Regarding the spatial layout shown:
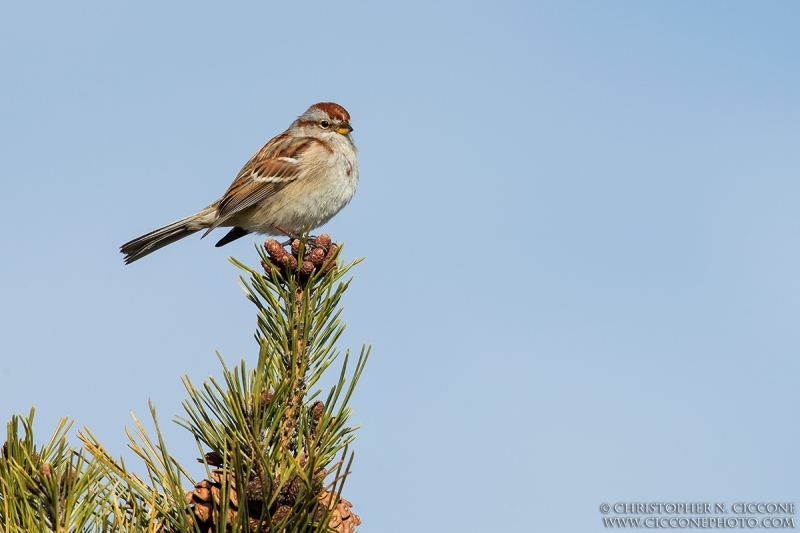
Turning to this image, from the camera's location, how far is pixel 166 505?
2.31 meters

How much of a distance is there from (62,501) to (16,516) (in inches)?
4.3

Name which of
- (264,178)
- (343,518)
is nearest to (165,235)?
(264,178)

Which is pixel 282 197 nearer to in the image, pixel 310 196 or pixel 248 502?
pixel 310 196

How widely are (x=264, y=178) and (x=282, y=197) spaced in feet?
1.14

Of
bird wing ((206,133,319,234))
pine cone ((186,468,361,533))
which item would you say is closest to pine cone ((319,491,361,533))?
pine cone ((186,468,361,533))

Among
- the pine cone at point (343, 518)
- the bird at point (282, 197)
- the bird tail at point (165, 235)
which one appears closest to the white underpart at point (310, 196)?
the bird at point (282, 197)

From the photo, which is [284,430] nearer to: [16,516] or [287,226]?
[16,516]

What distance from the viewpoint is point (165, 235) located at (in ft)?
25.5

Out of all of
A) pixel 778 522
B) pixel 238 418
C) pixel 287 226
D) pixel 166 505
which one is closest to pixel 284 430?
pixel 238 418

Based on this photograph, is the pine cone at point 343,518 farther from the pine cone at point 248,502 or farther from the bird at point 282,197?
the bird at point 282,197

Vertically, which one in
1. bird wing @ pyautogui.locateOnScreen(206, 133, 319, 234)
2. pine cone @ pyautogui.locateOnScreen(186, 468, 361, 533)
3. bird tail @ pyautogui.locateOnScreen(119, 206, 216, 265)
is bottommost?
pine cone @ pyautogui.locateOnScreen(186, 468, 361, 533)

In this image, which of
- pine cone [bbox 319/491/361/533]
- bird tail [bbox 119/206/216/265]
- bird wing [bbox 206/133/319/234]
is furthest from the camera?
bird wing [bbox 206/133/319/234]

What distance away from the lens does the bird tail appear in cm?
751

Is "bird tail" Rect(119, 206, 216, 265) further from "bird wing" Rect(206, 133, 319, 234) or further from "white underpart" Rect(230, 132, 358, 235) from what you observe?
"white underpart" Rect(230, 132, 358, 235)
